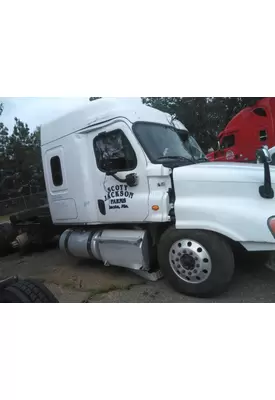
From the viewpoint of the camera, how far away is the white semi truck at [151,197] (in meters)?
2.29

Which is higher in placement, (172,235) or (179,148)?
(179,148)

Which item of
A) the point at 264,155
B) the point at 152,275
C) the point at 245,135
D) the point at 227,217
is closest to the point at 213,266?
the point at 227,217

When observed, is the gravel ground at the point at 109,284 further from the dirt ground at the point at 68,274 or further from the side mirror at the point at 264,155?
the side mirror at the point at 264,155

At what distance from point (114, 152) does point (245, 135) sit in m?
1.58

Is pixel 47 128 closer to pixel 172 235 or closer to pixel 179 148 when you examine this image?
pixel 179 148

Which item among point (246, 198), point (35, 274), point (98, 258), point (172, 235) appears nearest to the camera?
point (246, 198)

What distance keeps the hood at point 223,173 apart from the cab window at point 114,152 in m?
0.47

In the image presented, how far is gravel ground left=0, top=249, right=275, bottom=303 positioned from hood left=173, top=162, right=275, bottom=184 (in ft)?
2.65

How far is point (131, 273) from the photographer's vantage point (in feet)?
9.18

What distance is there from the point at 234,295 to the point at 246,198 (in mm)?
791

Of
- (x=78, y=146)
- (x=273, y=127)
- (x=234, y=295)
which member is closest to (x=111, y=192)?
(x=78, y=146)

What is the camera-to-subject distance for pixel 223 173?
2.37 meters

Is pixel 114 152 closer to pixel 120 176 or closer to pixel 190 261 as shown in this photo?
pixel 120 176

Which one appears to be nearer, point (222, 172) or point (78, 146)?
point (222, 172)
